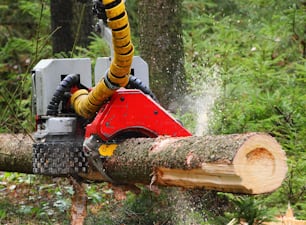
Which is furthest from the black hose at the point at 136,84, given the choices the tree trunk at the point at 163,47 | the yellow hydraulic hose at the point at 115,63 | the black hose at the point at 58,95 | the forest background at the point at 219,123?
the tree trunk at the point at 163,47

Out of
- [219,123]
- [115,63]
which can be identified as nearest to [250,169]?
[115,63]

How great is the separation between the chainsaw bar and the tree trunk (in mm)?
2040

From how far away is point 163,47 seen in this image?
780 centimetres

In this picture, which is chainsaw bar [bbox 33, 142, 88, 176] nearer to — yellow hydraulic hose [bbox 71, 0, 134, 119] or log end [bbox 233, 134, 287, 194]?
yellow hydraulic hose [bbox 71, 0, 134, 119]

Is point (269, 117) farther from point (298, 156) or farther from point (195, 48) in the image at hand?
point (195, 48)

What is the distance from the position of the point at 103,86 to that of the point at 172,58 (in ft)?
8.23

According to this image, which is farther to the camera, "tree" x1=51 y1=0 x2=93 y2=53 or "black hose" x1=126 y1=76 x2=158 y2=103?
"tree" x1=51 y1=0 x2=93 y2=53

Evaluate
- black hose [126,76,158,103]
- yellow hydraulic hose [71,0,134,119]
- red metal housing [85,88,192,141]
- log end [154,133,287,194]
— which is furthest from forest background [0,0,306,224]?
yellow hydraulic hose [71,0,134,119]

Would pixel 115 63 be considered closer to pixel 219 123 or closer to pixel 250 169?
pixel 250 169

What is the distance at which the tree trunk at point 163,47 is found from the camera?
771 centimetres

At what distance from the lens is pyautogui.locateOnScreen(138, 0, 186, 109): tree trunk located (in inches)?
304

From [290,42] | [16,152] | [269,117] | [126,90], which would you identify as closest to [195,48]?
[290,42]

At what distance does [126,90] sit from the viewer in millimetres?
5613

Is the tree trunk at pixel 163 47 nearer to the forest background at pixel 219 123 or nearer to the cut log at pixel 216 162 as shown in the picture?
the forest background at pixel 219 123
